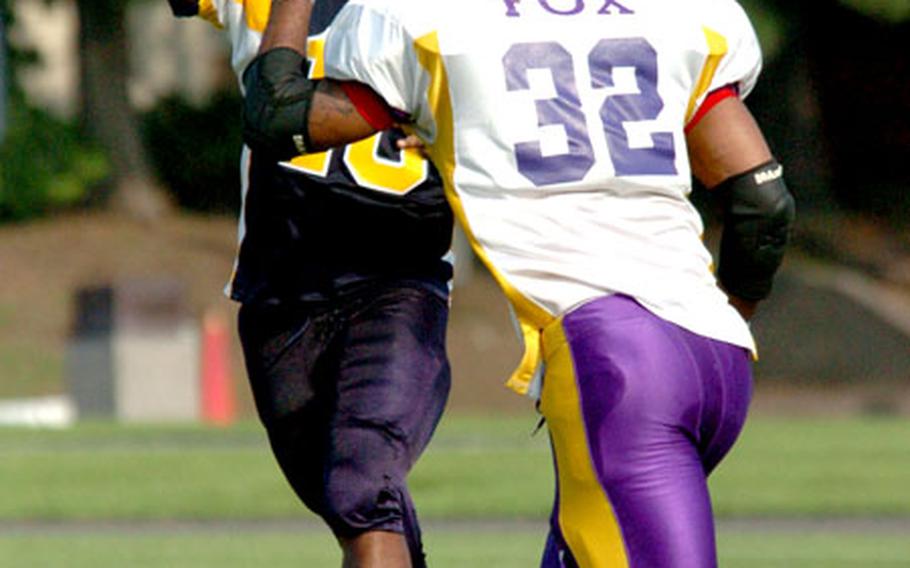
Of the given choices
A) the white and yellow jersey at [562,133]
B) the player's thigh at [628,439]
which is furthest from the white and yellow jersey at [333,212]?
the player's thigh at [628,439]

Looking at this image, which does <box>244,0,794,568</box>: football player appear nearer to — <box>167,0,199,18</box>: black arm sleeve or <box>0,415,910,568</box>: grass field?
<box>167,0,199,18</box>: black arm sleeve

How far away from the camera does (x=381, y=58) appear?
16.4 feet

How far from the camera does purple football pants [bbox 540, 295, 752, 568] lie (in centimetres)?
477

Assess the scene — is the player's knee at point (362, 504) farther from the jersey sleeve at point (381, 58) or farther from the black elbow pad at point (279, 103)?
the jersey sleeve at point (381, 58)

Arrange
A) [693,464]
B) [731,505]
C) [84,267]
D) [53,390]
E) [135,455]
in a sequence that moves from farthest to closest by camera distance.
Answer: [84,267] < [53,390] < [135,455] < [731,505] < [693,464]

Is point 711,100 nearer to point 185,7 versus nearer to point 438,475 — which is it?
point 185,7

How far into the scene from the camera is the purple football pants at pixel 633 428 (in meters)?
4.77

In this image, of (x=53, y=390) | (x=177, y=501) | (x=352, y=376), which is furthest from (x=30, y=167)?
(x=352, y=376)

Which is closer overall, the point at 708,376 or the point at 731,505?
the point at 708,376

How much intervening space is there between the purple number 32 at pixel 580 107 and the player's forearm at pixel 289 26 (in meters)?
0.61

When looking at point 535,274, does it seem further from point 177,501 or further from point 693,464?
point 177,501

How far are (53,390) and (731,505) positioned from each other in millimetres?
13600

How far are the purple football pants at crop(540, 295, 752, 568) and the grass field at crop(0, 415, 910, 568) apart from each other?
5.49m

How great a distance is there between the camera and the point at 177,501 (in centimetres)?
1340
